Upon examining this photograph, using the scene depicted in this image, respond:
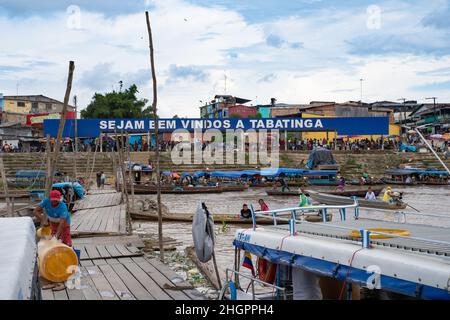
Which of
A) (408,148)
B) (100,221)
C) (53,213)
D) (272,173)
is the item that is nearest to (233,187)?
(272,173)

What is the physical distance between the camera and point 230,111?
255ft

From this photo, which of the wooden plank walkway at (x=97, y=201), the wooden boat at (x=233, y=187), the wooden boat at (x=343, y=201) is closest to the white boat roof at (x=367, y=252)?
the wooden boat at (x=343, y=201)

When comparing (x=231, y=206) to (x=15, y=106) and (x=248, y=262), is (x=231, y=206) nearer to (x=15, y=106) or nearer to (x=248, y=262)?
(x=248, y=262)

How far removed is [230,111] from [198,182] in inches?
1471

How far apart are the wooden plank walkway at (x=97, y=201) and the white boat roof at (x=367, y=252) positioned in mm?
17119

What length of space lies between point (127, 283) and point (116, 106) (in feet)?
187

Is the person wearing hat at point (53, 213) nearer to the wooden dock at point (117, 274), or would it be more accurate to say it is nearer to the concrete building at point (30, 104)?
the wooden dock at point (117, 274)

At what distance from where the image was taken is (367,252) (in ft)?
18.1

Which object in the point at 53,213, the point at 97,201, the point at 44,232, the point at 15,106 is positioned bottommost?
the point at 97,201

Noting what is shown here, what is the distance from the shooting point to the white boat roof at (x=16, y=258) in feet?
11.8

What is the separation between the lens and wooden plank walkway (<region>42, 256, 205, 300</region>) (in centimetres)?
782
